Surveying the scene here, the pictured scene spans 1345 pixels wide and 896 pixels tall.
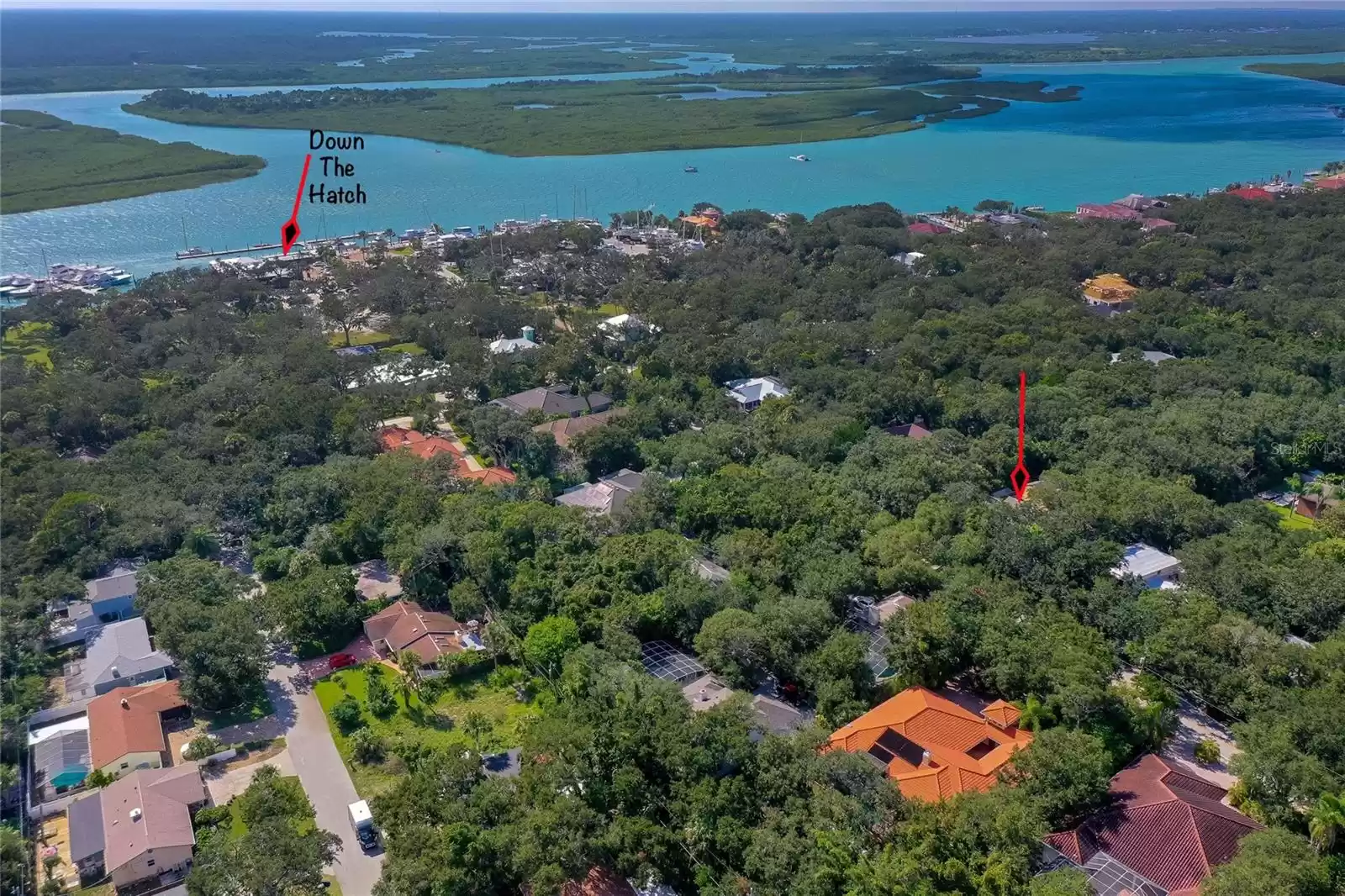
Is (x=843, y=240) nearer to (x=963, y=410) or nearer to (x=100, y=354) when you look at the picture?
(x=963, y=410)

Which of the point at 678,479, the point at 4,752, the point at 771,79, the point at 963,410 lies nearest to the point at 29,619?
the point at 4,752

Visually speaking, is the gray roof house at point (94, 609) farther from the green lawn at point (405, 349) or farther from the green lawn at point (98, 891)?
the green lawn at point (405, 349)

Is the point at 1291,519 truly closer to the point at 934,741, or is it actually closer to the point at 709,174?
the point at 934,741

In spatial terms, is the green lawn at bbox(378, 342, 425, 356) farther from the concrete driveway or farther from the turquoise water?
the concrete driveway

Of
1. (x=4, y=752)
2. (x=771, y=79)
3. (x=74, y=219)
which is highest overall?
(x=771, y=79)

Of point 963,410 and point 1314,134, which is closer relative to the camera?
point 963,410

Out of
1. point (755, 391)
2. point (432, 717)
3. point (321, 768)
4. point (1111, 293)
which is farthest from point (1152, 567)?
point (1111, 293)
